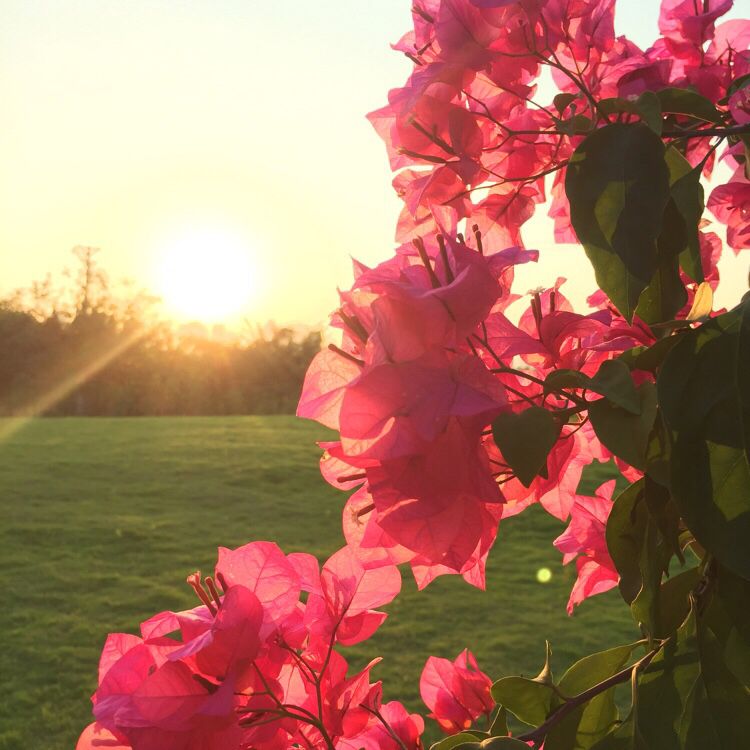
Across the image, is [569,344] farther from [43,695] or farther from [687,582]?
[43,695]

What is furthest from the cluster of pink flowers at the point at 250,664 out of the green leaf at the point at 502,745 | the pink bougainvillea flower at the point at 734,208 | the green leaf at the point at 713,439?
the pink bougainvillea flower at the point at 734,208

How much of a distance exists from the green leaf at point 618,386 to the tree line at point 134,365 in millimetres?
10069

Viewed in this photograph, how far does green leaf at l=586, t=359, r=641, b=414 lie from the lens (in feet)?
1.09

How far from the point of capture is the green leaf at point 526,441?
12.6 inches

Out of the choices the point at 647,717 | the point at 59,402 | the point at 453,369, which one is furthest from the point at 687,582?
the point at 59,402

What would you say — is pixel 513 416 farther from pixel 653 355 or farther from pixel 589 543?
pixel 589 543

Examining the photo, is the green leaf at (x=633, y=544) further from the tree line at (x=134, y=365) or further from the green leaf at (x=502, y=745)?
the tree line at (x=134, y=365)

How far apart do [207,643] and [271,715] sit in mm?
82

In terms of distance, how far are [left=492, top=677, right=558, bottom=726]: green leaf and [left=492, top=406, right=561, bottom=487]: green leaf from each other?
17 centimetres

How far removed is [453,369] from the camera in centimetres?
35

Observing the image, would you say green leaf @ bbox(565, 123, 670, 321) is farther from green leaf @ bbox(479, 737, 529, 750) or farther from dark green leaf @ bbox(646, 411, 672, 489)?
green leaf @ bbox(479, 737, 529, 750)

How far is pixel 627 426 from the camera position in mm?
344

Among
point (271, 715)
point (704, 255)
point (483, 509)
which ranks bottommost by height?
point (271, 715)

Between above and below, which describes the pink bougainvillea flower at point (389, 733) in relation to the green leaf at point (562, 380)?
below
